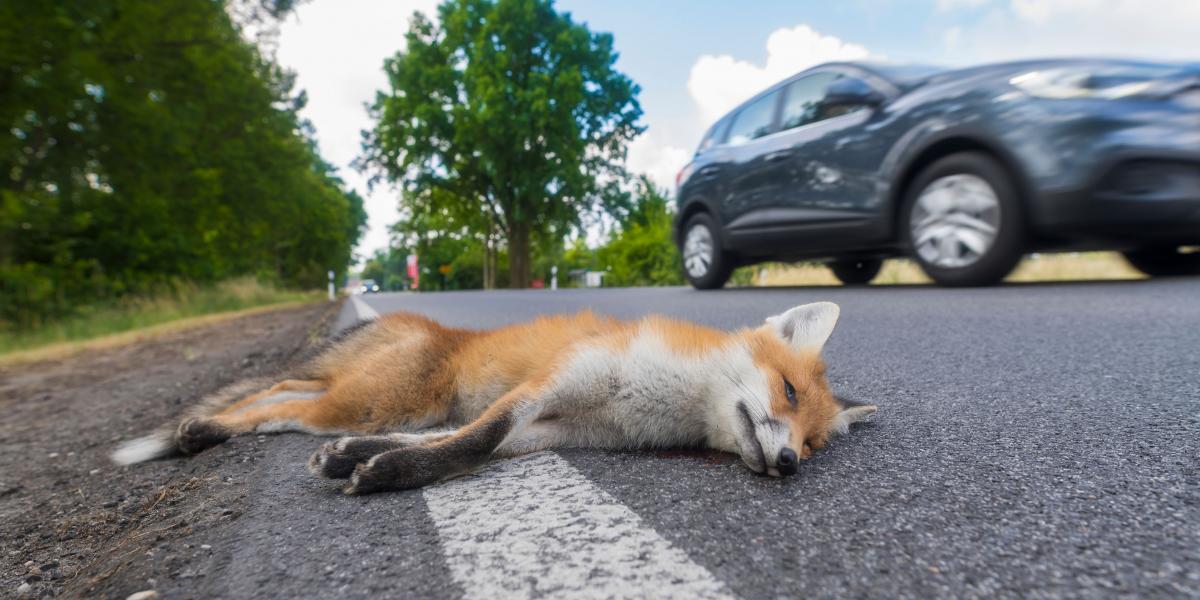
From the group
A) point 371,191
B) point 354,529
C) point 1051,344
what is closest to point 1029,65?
point 1051,344

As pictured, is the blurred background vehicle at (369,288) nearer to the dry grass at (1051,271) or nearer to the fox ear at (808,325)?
the dry grass at (1051,271)

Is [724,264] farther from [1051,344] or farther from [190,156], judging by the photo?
[190,156]

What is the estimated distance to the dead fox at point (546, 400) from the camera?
6.66 ft

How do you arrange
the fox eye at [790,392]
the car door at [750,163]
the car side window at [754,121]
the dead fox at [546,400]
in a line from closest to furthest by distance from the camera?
the dead fox at [546,400]
the fox eye at [790,392]
the car door at [750,163]
the car side window at [754,121]

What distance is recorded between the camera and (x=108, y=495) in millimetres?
2471

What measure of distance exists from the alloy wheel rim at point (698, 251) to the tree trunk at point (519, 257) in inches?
799

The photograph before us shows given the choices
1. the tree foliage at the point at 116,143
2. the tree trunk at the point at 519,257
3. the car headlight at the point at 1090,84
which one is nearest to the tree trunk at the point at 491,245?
the tree trunk at the point at 519,257

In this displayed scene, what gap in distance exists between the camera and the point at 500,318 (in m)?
7.77

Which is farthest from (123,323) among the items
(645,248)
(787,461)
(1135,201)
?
(645,248)

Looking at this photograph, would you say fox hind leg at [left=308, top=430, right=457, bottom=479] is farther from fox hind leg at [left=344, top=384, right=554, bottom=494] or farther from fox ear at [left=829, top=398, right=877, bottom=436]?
fox ear at [left=829, top=398, right=877, bottom=436]

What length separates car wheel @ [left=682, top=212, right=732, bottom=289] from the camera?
9133 millimetres

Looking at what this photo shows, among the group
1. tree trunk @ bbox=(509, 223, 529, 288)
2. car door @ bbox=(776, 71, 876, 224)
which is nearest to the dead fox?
car door @ bbox=(776, 71, 876, 224)

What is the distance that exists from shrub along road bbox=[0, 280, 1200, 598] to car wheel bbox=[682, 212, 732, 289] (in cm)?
643

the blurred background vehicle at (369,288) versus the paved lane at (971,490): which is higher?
the paved lane at (971,490)
